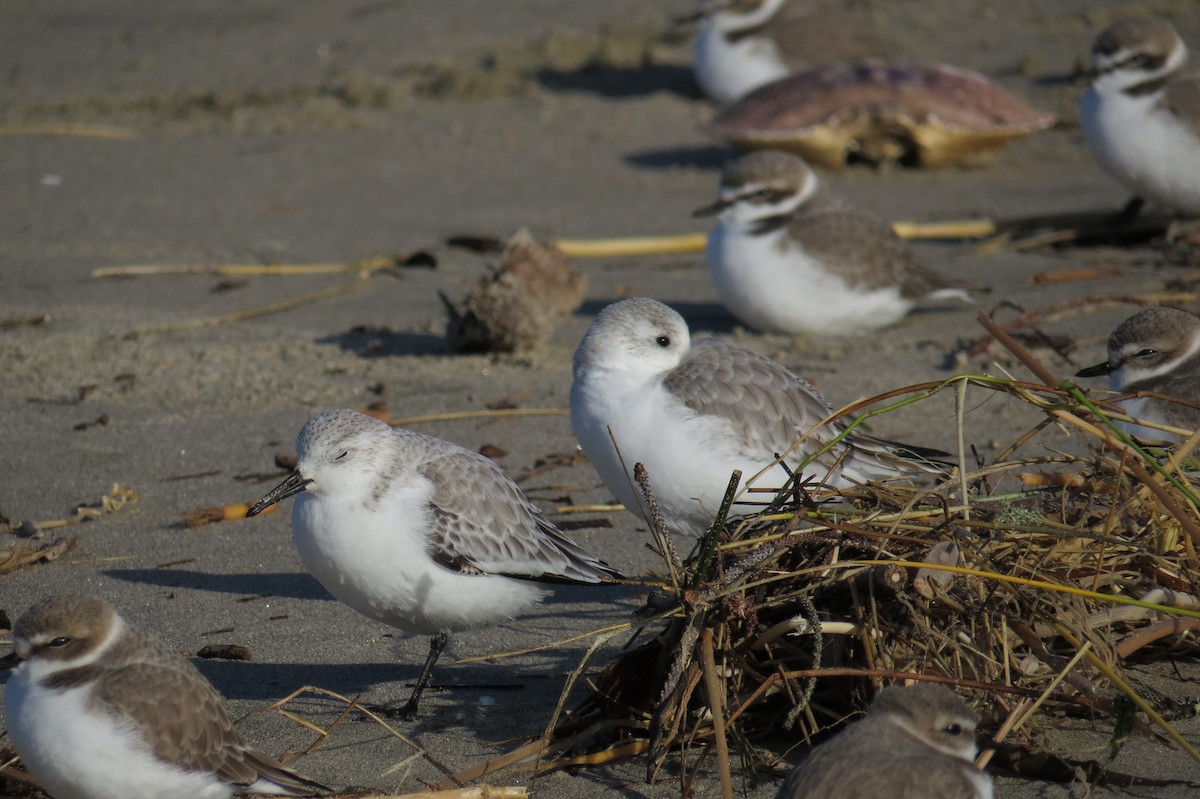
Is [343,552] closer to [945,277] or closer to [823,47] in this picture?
[945,277]

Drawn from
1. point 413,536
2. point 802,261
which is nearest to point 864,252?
point 802,261

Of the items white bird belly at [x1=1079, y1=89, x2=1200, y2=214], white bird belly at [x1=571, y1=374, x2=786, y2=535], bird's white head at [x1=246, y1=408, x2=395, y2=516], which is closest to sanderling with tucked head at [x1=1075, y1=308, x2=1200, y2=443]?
white bird belly at [x1=571, y1=374, x2=786, y2=535]

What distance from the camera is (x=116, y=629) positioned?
3.45 metres

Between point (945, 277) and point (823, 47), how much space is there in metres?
4.25

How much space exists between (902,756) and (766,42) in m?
9.54

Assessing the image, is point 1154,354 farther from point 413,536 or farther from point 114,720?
point 114,720

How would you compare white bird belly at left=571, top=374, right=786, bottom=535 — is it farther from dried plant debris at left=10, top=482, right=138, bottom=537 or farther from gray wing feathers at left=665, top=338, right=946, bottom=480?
dried plant debris at left=10, top=482, right=138, bottom=537

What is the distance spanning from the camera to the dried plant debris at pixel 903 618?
3.50m

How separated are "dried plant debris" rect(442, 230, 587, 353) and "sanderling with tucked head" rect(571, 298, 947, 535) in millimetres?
1977

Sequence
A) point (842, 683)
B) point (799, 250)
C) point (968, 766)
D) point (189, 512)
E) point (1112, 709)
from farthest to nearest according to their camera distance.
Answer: point (799, 250) < point (189, 512) < point (842, 683) < point (1112, 709) < point (968, 766)

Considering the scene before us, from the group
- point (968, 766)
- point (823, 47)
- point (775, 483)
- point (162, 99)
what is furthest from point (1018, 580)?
point (162, 99)

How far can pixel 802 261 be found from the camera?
24.9 feet

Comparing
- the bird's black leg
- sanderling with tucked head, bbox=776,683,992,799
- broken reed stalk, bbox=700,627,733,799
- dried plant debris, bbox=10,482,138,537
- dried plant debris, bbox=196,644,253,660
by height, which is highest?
sanderling with tucked head, bbox=776,683,992,799

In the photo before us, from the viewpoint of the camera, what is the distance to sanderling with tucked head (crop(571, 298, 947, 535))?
4836mm
